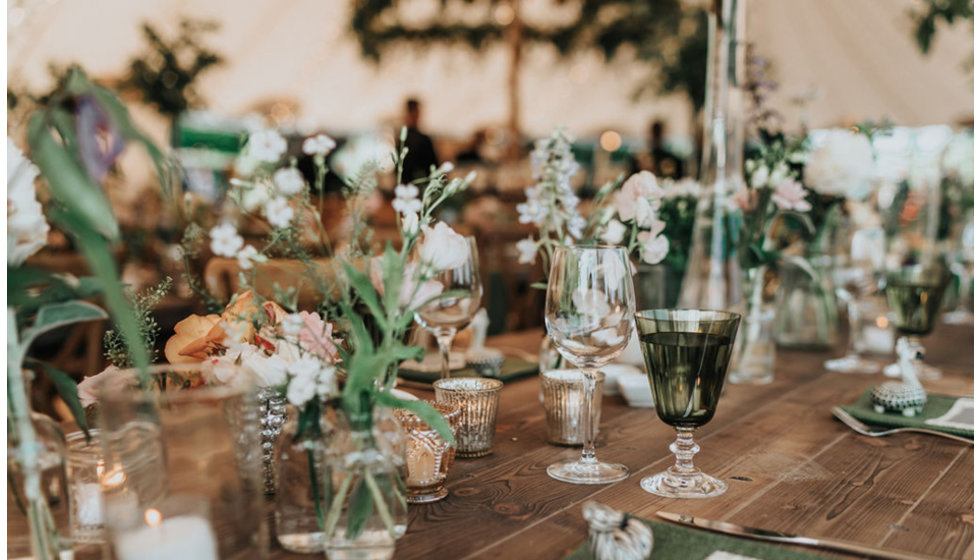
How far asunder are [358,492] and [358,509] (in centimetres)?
1

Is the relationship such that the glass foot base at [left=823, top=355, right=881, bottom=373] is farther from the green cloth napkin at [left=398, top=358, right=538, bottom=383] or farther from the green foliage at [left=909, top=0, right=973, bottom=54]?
the green foliage at [left=909, top=0, right=973, bottom=54]

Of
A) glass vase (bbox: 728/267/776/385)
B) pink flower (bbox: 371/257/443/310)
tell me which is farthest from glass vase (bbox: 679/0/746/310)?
pink flower (bbox: 371/257/443/310)

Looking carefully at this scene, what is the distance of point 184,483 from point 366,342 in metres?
0.16

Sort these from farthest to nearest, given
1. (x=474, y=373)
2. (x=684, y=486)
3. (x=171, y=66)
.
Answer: (x=171, y=66), (x=474, y=373), (x=684, y=486)

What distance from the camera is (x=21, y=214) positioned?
55cm

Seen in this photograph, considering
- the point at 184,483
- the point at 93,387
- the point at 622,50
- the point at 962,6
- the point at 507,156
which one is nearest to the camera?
the point at 184,483

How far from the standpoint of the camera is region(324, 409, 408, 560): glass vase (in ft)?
1.97

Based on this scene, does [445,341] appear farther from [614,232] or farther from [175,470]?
[175,470]

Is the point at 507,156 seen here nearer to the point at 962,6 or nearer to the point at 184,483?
the point at 962,6

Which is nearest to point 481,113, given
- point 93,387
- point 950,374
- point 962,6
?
point 962,6

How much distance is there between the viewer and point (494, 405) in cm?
91

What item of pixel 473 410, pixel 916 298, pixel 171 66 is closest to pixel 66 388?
pixel 473 410

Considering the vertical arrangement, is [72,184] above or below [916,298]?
above

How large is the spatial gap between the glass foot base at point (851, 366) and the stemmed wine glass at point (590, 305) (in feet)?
2.81
